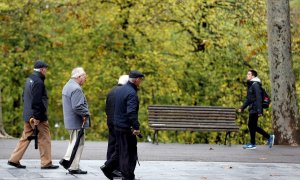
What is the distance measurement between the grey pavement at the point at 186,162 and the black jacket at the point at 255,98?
1.07 meters

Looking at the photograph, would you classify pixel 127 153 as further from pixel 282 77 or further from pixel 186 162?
pixel 282 77

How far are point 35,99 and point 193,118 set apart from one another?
833cm

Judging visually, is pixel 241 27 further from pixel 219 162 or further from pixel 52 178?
pixel 52 178

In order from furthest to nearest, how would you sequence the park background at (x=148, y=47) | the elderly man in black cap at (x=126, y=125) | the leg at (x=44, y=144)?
the park background at (x=148, y=47) < the leg at (x=44, y=144) < the elderly man in black cap at (x=126, y=125)

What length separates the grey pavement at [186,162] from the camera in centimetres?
1203

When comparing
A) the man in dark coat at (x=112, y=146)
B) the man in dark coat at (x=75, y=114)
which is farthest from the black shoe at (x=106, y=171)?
the man in dark coat at (x=75, y=114)

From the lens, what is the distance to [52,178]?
11180 mm

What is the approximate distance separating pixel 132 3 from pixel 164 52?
285cm

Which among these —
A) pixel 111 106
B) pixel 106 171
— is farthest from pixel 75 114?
pixel 106 171

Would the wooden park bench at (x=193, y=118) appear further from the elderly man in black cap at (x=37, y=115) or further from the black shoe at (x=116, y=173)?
the black shoe at (x=116, y=173)

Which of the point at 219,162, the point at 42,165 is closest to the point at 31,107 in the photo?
the point at 42,165

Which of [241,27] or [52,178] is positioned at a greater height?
[241,27]

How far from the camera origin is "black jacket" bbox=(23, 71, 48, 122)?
40.3 feet

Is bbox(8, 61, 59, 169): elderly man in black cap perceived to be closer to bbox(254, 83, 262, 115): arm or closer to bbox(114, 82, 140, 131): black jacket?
bbox(114, 82, 140, 131): black jacket
